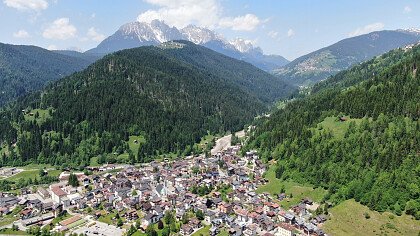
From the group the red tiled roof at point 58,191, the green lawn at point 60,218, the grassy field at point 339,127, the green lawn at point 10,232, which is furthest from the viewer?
the grassy field at point 339,127

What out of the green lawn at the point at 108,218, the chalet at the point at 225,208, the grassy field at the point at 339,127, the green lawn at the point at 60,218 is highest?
the grassy field at the point at 339,127

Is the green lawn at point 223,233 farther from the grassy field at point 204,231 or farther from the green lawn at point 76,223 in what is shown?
the green lawn at point 76,223

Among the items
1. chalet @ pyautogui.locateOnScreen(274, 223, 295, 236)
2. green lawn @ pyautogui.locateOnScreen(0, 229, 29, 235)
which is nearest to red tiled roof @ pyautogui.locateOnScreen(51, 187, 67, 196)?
green lawn @ pyautogui.locateOnScreen(0, 229, 29, 235)

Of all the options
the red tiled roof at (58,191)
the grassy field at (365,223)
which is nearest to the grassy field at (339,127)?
the grassy field at (365,223)

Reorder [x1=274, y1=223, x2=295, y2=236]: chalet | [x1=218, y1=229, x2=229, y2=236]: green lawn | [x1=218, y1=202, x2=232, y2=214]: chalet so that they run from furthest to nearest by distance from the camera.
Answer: [x1=218, y1=202, x2=232, y2=214]: chalet < [x1=218, y1=229, x2=229, y2=236]: green lawn < [x1=274, y1=223, x2=295, y2=236]: chalet

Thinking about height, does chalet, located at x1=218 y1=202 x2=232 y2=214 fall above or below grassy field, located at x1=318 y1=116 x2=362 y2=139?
below

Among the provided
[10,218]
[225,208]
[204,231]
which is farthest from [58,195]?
[225,208]

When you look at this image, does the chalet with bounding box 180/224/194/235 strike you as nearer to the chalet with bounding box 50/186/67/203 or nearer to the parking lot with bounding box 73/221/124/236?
the parking lot with bounding box 73/221/124/236

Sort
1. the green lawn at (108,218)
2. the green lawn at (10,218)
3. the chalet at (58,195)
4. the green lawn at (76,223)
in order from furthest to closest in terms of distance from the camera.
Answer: the chalet at (58,195)
the green lawn at (10,218)
the green lawn at (108,218)
the green lawn at (76,223)
